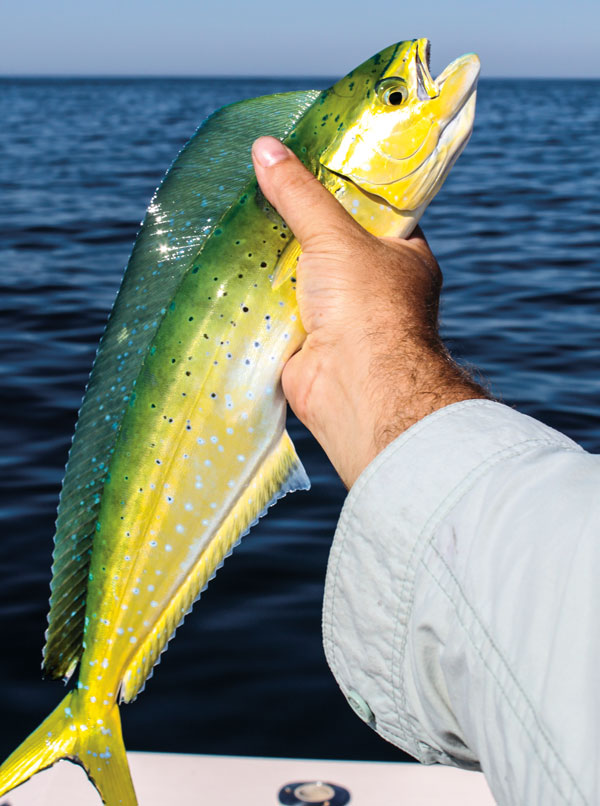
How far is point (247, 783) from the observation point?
2.66 metres

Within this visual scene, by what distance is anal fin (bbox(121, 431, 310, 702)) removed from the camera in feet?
7.10

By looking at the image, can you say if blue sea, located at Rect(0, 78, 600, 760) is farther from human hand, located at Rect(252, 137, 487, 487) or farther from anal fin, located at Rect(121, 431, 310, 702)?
human hand, located at Rect(252, 137, 487, 487)

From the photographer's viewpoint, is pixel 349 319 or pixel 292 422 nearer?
pixel 349 319

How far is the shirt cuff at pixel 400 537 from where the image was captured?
1.25 metres

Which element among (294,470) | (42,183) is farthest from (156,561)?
(42,183)

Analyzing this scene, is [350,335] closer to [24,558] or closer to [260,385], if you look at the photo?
[260,385]

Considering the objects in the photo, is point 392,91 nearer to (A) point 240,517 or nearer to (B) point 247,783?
(A) point 240,517

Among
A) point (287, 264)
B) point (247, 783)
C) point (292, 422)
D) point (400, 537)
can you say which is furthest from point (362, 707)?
point (292, 422)

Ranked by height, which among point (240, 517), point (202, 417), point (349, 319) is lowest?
point (240, 517)

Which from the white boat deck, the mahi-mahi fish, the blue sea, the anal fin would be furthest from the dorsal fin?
the blue sea

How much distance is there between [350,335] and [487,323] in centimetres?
650

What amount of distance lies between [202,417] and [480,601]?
111 centimetres

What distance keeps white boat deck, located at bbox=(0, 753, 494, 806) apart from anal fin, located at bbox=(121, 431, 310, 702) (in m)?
0.71

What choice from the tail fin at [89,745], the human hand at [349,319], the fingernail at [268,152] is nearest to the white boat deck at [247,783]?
the tail fin at [89,745]
